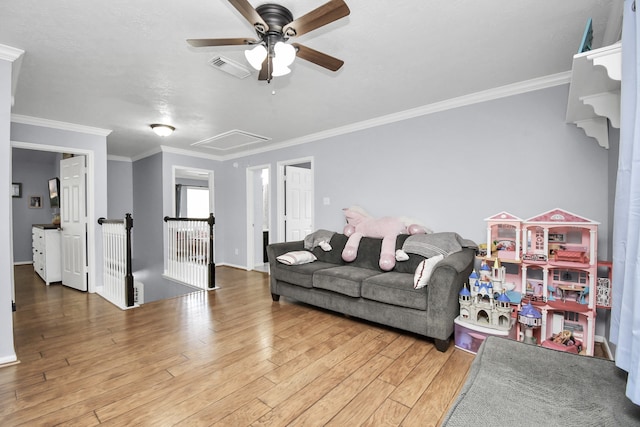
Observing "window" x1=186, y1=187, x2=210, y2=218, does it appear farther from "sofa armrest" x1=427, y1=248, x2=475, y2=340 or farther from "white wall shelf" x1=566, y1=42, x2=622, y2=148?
"white wall shelf" x1=566, y1=42, x2=622, y2=148

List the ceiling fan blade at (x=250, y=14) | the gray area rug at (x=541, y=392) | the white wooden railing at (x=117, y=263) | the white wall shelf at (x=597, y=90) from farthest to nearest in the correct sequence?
the white wooden railing at (x=117, y=263) < the ceiling fan blade at (x=250, y=14) < the white wall shelf at (x=597, y=90) < the gray area rug at (x=541, y=392)

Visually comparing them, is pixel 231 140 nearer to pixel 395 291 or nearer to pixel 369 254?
pixel 369 254

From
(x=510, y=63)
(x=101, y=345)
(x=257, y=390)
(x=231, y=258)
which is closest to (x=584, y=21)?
(x=510, y=63)

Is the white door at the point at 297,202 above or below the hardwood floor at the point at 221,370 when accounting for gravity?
above

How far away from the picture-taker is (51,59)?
2.38 m

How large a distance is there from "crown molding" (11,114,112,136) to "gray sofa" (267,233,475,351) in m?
3.17

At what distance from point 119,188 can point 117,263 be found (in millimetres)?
3330

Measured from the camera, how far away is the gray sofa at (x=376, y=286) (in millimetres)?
2400

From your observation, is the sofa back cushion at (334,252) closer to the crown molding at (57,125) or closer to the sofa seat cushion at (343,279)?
the sofa seat cushion at (343,279)

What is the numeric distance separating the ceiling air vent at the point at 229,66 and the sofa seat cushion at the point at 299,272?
2.11m

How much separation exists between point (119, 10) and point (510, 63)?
2.96 metres

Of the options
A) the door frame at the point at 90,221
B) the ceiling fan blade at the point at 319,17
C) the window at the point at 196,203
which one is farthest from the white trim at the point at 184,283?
the window at the point at 196,203

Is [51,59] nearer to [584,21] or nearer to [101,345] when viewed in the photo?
[101,345]

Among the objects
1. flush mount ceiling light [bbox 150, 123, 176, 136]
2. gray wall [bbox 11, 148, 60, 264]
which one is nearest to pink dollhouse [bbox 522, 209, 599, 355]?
flush mount ceiling light [bbox 150, 123, 176, 136]
